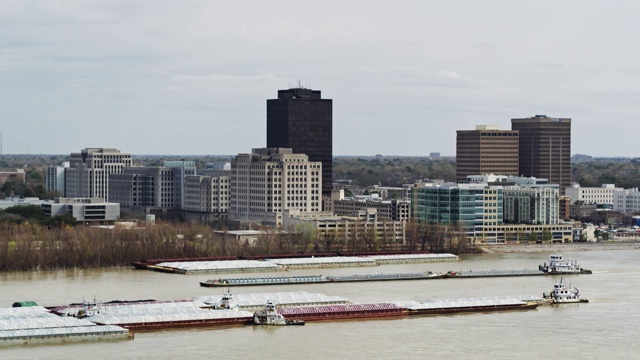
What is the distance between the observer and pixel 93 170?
422ft

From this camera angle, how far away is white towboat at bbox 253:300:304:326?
1999 inches

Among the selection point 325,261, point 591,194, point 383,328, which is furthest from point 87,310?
point 591,194

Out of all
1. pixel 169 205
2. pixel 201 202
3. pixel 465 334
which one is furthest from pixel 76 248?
pixel 169 205

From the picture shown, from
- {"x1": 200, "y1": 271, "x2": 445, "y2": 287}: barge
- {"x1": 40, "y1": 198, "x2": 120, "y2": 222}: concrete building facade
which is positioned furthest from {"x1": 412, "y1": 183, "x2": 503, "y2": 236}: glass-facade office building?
{"x1": 200, "y1": 271, "x2": 445, "y2": 287}: barge

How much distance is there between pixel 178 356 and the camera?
43.6 m

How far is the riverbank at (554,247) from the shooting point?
8944 centimetres

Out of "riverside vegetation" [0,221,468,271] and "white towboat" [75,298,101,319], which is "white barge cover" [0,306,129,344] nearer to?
"white towboat" [75,298,101,319]

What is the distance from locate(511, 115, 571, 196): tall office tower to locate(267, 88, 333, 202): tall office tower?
1807cm

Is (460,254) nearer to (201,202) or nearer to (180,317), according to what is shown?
(201,202)

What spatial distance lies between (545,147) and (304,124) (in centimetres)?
2200

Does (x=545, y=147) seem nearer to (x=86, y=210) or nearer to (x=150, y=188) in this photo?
(x=150, y=188)

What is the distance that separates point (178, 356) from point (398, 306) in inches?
503

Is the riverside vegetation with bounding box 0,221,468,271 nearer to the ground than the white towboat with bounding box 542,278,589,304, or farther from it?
farther from it

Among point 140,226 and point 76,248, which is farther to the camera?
point 140,226
